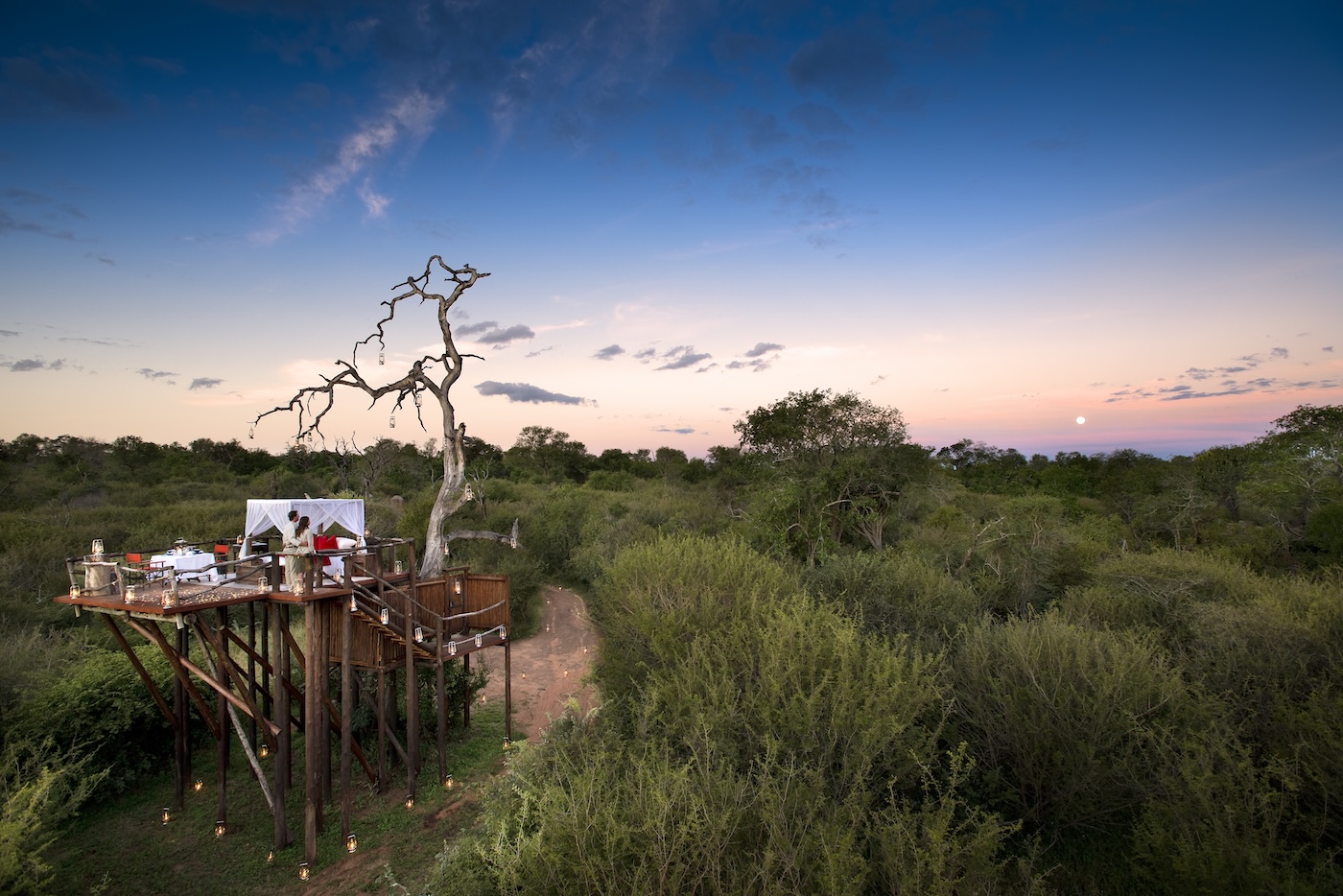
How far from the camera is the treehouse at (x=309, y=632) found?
902 cm

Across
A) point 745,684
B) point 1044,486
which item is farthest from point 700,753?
point 1044,486

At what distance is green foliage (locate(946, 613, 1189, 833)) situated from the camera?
6.79m

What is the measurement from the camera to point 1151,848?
6258 mm

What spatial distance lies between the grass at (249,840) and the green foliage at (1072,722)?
7.70m

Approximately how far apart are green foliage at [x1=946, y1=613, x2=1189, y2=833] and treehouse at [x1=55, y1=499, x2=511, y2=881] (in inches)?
343

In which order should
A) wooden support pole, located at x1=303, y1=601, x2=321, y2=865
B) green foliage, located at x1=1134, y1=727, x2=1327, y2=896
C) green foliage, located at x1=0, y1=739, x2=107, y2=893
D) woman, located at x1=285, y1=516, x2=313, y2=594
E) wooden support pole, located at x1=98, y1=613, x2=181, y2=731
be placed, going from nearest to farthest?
green foliage, located at x1=1134, y1=727, x2=1327, y2=896
green foliage, located at x1=0, y1=739, x2=107, y2=893
woman, located at x1=285, y1=516, x2=313, y2=594
wooden support pole, located at x1=303, y1=601, x2=321, y2=865
wooden support pole, located at x1=98, y1=613, x2=181, y2=731

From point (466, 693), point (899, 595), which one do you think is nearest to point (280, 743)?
point (466, 693)

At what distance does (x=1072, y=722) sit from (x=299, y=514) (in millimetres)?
11785

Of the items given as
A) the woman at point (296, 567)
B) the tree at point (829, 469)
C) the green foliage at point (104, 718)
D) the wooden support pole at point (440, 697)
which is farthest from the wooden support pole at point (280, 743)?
the tree at point (829, 469)

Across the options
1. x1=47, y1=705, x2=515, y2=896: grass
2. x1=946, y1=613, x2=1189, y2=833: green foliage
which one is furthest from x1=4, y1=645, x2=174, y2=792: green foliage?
x1=946, y1=613, x2=1189, y2=833: green foliage

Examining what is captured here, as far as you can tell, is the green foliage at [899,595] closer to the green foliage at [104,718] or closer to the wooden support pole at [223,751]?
the wooden support pole at [223,751]

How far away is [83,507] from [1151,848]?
127 feet

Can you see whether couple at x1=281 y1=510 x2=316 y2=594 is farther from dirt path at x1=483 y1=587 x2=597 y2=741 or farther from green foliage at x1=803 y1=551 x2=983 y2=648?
green foliage at x1=803 y1=551 x2=983 y2=648

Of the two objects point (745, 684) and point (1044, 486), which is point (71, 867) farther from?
point (1044, 486)
